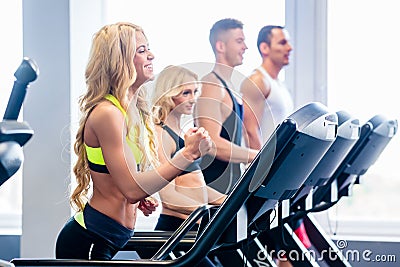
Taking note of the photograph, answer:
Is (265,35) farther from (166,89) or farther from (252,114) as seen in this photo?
(166,89)

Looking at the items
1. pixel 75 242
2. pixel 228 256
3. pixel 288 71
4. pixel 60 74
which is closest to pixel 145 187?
pixel 75 242

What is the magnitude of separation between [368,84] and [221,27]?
3.29ft

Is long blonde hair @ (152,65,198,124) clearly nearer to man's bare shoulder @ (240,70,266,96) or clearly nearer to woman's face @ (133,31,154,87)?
woman's face @ (133,31,154,87)

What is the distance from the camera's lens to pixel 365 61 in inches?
178

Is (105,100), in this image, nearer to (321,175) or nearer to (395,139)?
(321,175)

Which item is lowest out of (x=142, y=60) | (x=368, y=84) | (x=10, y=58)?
(x=368, y=84)

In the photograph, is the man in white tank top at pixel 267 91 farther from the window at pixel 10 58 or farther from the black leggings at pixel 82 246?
the window at pixel 10 58

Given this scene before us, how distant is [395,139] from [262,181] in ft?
7.98

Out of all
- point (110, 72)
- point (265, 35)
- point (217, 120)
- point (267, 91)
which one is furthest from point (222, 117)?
point (265, 35)

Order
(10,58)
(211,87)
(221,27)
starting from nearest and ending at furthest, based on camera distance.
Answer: (211,87), (221,27), (10,58)

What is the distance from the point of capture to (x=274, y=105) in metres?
4.19

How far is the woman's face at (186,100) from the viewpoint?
3.33m

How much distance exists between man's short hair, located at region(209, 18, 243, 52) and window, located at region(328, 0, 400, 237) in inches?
26.8

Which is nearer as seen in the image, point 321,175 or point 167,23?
point 321,175
